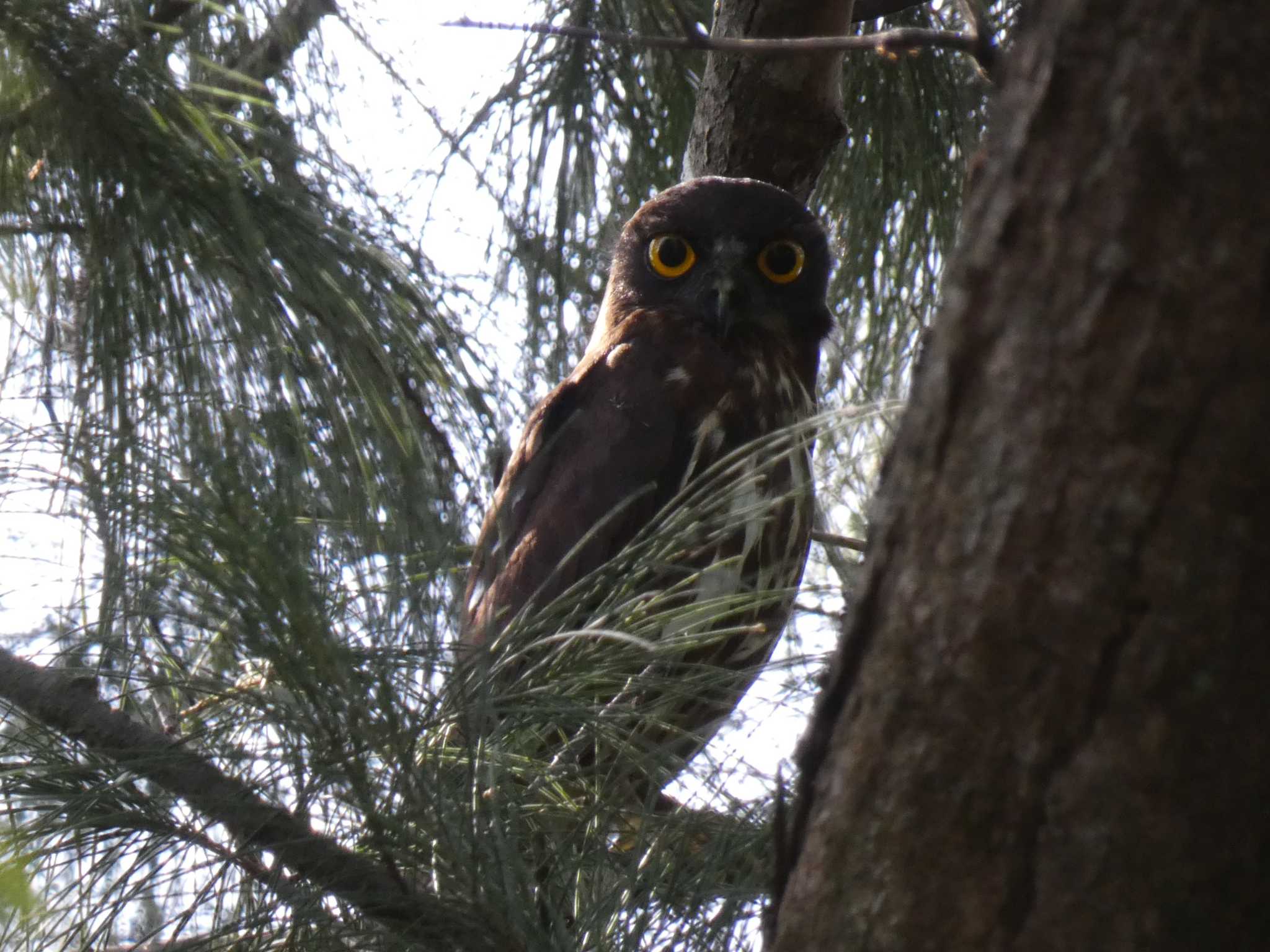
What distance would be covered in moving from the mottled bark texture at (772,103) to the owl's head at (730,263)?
7 centimetres

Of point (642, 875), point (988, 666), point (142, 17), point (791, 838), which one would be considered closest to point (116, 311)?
point (142, 17)

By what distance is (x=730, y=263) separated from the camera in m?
2.90

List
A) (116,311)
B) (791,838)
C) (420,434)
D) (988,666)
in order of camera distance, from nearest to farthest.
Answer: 1. (988,666)
2. (791,838)
3. (116,311)
4. (420,434)

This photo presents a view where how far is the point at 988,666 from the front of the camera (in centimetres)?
84

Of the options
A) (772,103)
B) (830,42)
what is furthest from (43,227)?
(772,103)

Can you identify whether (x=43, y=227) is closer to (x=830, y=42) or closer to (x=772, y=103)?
(x=830, y=42)

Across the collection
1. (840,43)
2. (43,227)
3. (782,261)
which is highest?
(782,261)

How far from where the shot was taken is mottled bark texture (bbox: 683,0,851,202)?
2.55 meters

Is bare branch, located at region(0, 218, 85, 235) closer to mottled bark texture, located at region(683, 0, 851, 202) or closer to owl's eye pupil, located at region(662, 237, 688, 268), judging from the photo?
mottled bark texture, located at region(683, 0, 851, 202)

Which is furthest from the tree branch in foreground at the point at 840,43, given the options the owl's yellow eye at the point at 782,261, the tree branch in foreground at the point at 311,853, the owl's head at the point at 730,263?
the owl's yellow eye at the point at 782,261

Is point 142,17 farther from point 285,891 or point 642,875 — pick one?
point 642,875

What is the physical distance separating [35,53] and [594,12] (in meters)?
1.68

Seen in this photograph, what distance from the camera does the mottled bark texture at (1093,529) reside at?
0.77 m

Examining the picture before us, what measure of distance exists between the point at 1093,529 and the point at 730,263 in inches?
85.2
